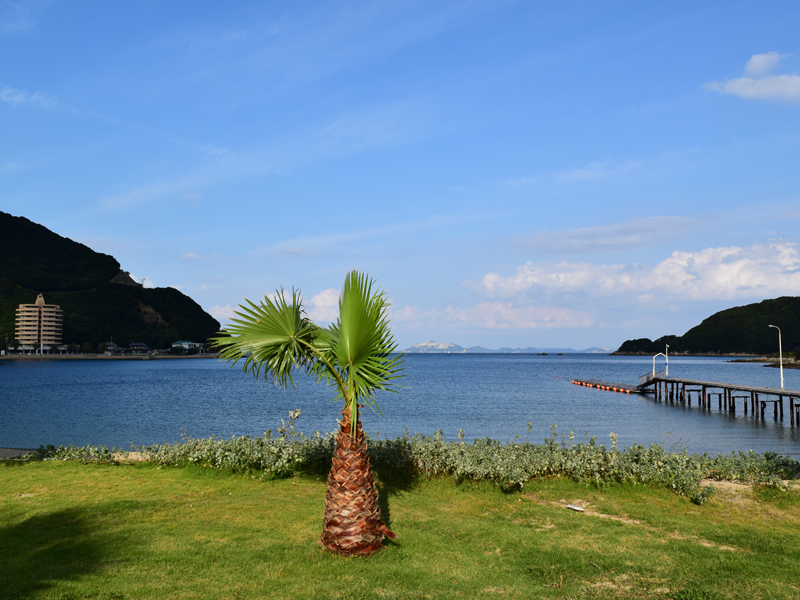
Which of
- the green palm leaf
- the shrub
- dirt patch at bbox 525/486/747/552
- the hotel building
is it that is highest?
the hotel building

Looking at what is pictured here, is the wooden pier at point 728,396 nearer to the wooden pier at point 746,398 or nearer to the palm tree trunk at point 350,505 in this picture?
the wooden pier at point 746,398

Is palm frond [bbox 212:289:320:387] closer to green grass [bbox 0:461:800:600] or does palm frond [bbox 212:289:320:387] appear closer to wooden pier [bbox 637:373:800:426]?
green grass [bbox 0:461:800:600]

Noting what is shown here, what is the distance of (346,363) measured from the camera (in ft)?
27.3

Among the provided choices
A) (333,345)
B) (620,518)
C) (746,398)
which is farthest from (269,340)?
(746,398)

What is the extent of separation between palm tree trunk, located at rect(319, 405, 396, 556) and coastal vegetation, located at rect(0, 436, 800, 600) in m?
Result: 0.24

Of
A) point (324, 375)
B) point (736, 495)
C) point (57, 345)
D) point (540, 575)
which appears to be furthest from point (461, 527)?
point (57, 345)

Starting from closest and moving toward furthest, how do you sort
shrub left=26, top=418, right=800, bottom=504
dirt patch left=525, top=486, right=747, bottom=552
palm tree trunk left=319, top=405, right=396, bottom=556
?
palm tree trunk left=319, top=405, right=396, bottom=556 < dirt patch left=525, top=486, right=747, bottom=552 < shrub left=26, top=418, right=800, bottom=504

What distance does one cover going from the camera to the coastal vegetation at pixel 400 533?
692cm

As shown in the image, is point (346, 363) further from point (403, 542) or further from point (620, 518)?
point (620, 518)

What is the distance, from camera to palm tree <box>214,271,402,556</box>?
797 centimetres

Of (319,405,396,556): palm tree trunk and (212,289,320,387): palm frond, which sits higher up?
(212,289,320,387): palm frond

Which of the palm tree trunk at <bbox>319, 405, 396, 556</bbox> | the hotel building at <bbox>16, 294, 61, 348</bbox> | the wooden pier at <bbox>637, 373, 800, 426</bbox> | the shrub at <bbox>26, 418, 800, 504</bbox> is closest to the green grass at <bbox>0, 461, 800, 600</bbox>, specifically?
the palm tree trunk at <bbox>319, 405, 396, 556</bbox>

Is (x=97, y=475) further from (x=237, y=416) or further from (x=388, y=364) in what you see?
(x=237, y=416)

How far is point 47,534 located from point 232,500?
3232mm
